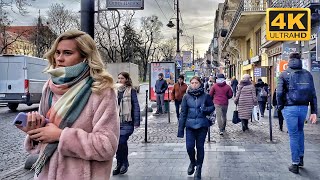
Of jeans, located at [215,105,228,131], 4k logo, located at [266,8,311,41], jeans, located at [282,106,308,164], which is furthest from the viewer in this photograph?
jeans, located at [215,105,228,131]

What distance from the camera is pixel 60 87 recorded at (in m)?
2.29

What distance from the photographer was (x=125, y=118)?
6875 mm

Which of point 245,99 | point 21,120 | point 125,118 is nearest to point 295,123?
point 125,118

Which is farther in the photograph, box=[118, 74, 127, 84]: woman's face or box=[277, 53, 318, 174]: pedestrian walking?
box=[118, 74, 127, 84]: woman's face

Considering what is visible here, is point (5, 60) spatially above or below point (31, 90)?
above

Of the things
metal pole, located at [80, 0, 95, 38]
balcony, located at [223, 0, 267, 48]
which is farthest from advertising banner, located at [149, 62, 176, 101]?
metal pole, located at [80, 0, 95, 38]

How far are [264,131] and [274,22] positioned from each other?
12.9 feet

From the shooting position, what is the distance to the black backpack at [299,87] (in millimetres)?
6504

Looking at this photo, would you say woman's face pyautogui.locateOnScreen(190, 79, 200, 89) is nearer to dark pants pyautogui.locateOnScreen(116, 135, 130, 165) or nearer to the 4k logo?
dark pants pyautogui.locateOnScreen(116, 135, 130, 165)

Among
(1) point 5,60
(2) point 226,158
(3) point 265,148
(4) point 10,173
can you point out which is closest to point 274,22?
(3) point 265,148

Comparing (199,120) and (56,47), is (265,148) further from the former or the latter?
(56,47)

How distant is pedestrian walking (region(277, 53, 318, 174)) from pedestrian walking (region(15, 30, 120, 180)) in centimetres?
481

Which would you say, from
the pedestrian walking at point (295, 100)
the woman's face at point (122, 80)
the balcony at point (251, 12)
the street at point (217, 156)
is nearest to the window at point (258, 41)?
the balcony at point (251, 12)

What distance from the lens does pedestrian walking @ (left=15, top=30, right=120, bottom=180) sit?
2.19 m
